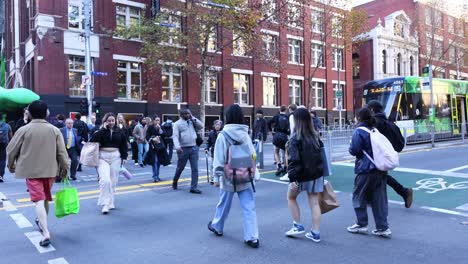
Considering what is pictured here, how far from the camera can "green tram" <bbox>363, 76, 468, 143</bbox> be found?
66.0 ft

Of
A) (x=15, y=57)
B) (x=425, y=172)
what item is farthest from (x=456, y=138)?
(x=15, y=57)

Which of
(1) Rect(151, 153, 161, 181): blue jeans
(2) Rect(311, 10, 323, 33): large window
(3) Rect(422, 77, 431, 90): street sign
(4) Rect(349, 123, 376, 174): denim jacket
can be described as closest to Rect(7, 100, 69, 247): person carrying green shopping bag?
(4) Rect(349, 123, 376, 174): denim jacket

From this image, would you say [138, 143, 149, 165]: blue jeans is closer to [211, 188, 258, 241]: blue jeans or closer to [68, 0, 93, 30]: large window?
[211, 188, 258, 241]: blue jeans

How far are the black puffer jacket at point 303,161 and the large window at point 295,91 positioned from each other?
32593 millimetres

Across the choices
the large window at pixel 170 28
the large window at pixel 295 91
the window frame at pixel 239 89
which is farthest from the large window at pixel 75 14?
the large window at pixel 295 91

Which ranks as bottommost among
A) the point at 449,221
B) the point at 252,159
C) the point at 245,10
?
the point at 449,221

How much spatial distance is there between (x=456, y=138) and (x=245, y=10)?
46.0ft

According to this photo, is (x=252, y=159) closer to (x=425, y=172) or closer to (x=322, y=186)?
(x=322, y=186)

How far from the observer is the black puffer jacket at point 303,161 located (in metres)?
5.30

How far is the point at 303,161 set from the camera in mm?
5309

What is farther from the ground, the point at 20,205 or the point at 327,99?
the point at 327,99

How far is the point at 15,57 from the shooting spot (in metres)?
34.1

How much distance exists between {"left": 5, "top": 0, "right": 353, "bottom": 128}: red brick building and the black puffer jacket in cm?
2227

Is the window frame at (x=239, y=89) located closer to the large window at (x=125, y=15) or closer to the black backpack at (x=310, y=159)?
the large window at (x=125, y=15)
